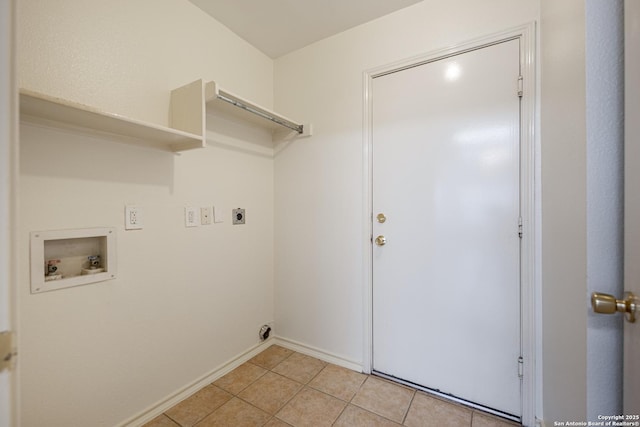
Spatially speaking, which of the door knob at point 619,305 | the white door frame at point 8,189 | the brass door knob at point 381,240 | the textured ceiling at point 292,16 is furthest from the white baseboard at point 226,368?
the textured ceiling at point 292,16

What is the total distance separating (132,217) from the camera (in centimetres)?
141

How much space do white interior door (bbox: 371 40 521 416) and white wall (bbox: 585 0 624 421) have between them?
0.79 m

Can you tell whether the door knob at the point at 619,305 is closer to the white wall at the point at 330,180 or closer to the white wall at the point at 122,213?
the white wall at the point at 330,180

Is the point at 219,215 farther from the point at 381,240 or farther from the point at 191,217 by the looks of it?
the point at 381,240

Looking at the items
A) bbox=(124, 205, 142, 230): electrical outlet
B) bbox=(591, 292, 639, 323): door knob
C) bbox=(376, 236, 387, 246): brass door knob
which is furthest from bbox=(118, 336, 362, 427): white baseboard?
bbox=(591, 292, 639, 323): door knob

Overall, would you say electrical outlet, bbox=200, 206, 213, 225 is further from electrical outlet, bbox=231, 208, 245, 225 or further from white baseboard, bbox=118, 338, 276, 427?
white baseboard, bbox=118, 338, 276, 427

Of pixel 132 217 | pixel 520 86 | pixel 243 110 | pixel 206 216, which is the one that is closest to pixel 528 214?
pixel 520 86

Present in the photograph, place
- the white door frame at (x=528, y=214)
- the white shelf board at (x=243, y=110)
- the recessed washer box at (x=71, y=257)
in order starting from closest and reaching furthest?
the recessed washer box at (x=71, y=257)
the white door frame at (x=528, y=214)
the white shelf board at (x=243, y=110)

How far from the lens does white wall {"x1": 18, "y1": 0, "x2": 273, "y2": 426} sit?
112cm

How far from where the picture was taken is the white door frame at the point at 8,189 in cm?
52

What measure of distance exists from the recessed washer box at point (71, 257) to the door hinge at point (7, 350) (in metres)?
0.80

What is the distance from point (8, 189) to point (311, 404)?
68.9 inches

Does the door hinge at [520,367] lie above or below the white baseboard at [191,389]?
above

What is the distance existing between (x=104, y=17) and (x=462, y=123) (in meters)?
2.05
